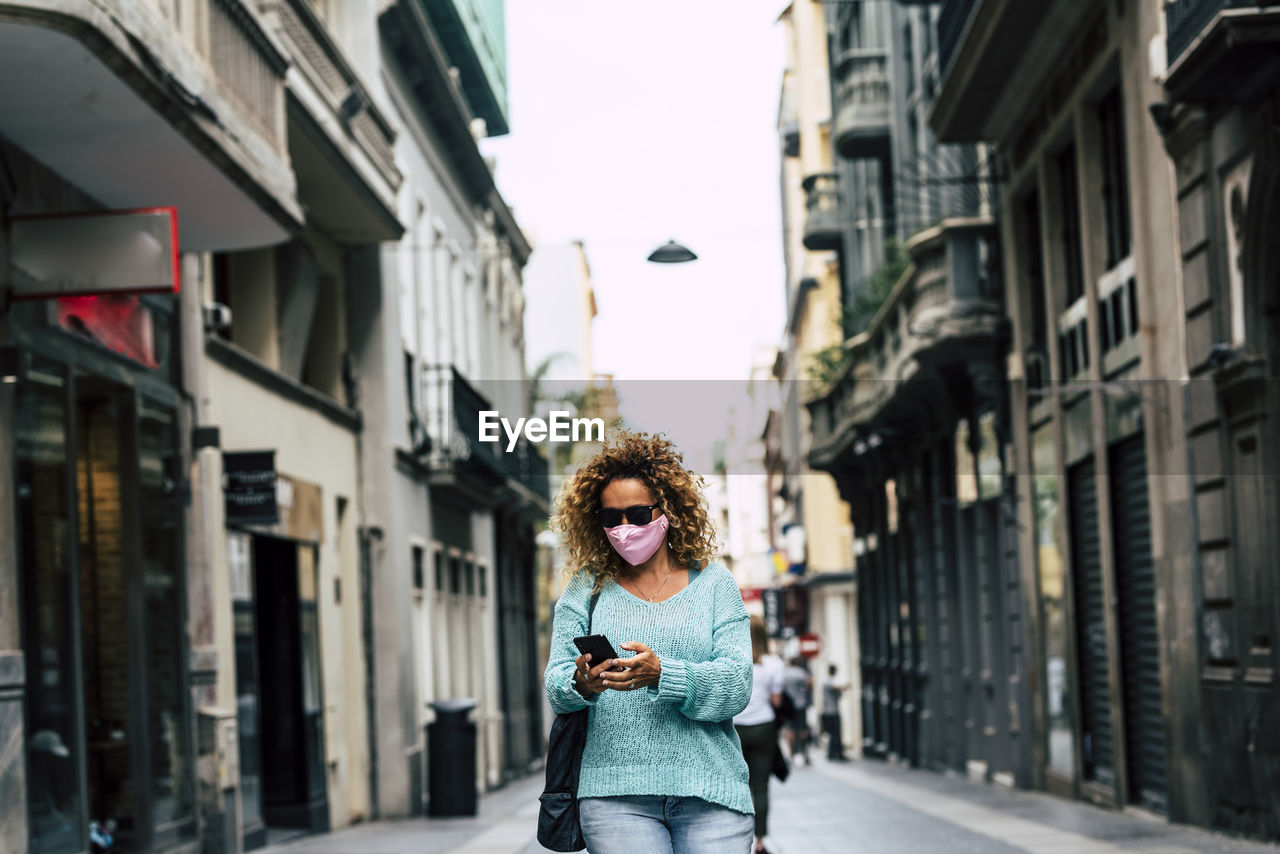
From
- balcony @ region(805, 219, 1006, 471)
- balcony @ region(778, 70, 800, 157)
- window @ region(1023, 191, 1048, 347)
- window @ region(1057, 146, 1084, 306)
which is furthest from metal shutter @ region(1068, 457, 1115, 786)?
balcony @ region(778, 70, 800, 157)

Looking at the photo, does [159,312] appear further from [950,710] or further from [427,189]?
[950,710]

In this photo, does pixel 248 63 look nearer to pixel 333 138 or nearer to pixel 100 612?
pixel 100 612

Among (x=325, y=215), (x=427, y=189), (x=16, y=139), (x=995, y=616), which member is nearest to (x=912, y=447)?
(x=995, y=616)

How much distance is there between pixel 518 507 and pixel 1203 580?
Answer: 21269 mm

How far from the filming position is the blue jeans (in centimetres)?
462

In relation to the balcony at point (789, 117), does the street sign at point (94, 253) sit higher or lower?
lower

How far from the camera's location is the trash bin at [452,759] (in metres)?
20.0

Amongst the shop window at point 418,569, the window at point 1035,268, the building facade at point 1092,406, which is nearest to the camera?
the building facade at point 1092,406

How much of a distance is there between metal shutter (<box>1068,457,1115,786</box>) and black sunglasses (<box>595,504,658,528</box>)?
13.9 m

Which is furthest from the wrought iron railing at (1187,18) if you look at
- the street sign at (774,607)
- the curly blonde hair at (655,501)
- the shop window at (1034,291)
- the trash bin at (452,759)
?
the street sign at (774,607)

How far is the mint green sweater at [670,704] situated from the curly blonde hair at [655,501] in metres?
0.18

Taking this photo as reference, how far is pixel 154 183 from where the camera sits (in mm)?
12141

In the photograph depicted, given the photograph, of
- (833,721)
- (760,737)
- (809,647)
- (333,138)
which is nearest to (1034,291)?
(333,138)

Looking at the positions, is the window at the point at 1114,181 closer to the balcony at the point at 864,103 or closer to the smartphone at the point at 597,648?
the smartphone at the point at 597,648
